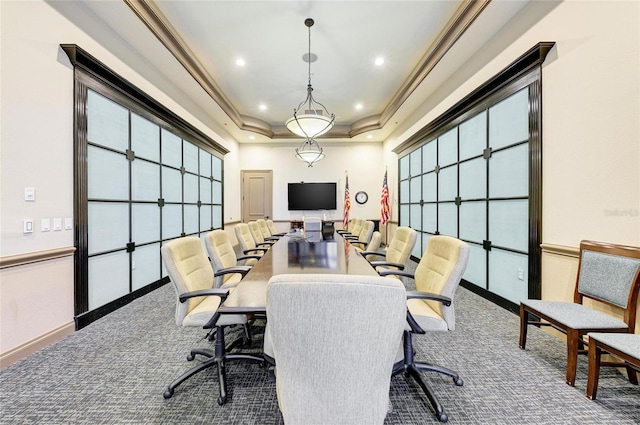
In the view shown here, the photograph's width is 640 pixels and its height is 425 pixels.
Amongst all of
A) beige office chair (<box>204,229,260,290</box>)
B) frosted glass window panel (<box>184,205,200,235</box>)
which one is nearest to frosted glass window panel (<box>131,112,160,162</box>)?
frosted glass window panel (<box>184,205,200,235</box>)

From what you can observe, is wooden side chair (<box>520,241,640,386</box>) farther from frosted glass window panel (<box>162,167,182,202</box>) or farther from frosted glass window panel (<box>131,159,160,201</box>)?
frosted glass window panel (<box>162,167,182,202</box>)

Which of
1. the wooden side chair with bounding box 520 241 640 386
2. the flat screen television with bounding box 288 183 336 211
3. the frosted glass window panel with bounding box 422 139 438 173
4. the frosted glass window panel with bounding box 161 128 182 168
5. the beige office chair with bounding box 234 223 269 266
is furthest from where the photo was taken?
the flat screen television with bounding box 288 183 336 211

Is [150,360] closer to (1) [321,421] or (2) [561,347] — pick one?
(1) [321,421]

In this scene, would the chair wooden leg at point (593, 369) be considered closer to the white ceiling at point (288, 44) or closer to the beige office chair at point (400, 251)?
the beige office chair at point (400, 251)

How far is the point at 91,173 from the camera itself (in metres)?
2.78

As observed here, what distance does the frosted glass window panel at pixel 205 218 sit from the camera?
548 cm

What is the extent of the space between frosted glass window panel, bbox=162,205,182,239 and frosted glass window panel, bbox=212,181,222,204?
1539 millimetres

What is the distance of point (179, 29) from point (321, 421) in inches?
173

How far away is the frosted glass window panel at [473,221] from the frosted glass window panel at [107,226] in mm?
4681

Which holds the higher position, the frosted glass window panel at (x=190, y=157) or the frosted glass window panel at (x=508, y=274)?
the frosted glass window panel at (x=190, y=157)

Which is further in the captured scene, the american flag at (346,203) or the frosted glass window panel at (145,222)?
the american flag at (346,203)

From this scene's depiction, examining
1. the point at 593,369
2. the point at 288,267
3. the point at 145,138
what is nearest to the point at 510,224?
the point at 593,369

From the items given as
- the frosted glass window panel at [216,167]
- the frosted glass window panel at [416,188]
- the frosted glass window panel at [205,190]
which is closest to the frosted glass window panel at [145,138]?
the frosted glass window panel at [205,190]

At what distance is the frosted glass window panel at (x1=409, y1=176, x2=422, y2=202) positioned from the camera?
18.3ft
